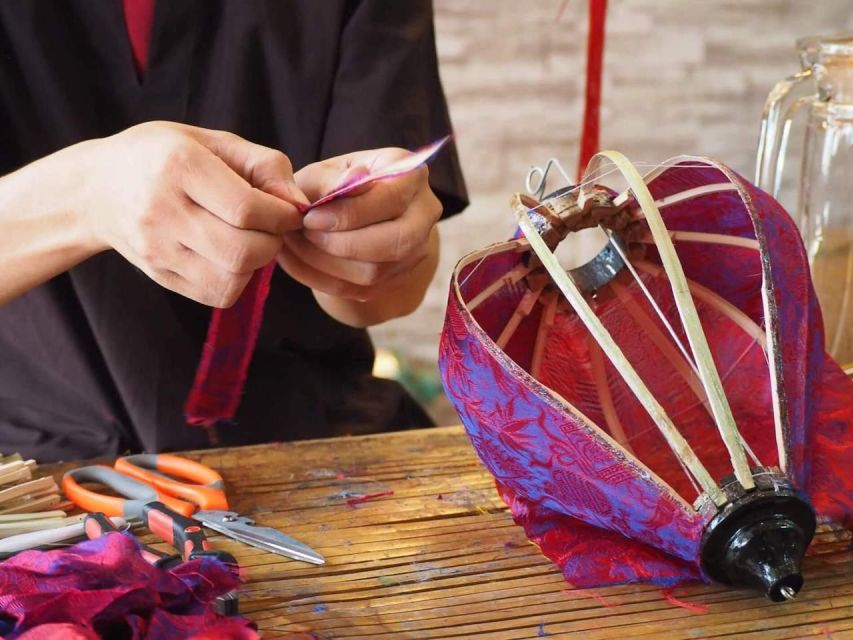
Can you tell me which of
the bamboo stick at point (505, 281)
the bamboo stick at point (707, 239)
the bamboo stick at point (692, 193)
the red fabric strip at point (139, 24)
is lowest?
the bamboo stick at point (505, 281)

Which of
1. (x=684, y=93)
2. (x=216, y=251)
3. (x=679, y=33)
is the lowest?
(x=684, y=93)

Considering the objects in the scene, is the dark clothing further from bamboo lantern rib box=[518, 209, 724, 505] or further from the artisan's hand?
bamboo lantern rib box=[518, 209, 724, 505]

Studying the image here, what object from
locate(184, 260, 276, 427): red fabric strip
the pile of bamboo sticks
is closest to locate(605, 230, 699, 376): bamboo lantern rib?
locate(184, 260, 276, 427): red fabric strip

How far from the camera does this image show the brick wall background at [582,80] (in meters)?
1.63

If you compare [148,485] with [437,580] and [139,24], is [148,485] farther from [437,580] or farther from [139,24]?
[139,24]

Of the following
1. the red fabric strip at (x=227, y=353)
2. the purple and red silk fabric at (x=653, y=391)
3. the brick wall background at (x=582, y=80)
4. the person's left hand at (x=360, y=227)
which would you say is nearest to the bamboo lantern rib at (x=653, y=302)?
A: the purple and red silk fabric at (x=653, y=391)

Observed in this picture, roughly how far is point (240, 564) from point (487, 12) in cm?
127

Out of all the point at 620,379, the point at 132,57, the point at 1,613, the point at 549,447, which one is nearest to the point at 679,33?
the point at 132,57

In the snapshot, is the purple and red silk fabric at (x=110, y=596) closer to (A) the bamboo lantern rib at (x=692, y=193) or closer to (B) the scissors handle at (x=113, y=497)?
(B) the scissors handle at (x=113, y=497)

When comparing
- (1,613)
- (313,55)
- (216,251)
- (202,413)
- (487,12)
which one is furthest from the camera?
(487,12)

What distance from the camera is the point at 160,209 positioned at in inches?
21.3

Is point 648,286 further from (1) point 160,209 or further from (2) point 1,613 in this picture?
(2) point 1,613

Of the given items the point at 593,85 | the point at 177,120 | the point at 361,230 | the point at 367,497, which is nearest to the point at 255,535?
the point at 367,497

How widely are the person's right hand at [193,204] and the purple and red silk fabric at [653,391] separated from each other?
0.38 feet
